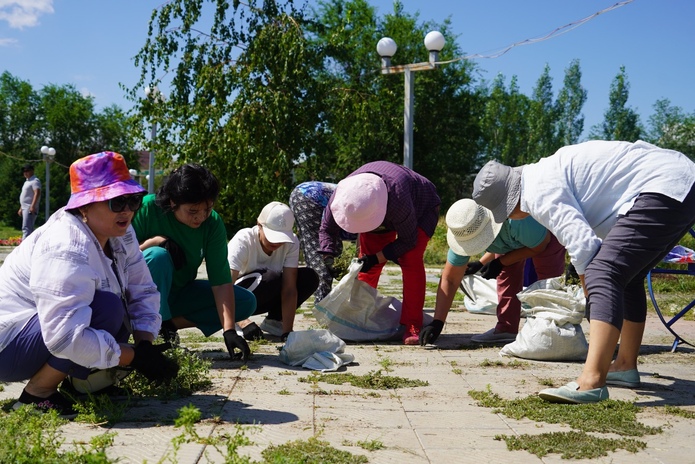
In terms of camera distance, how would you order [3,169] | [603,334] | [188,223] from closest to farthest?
[603,334] → [188,223] → [3,169]

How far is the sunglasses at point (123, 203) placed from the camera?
350 cm

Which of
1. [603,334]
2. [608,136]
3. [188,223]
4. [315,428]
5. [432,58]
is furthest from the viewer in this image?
[608,136]

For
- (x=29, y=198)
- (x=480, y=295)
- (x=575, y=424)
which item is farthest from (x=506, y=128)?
(x=575, y=424)

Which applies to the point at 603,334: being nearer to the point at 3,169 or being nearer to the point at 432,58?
the point at 432,58

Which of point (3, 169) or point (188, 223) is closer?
point (188, 223)

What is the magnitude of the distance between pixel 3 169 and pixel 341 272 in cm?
4094

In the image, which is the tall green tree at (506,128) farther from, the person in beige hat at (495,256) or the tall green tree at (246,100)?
the person in beige hat at (495,256)

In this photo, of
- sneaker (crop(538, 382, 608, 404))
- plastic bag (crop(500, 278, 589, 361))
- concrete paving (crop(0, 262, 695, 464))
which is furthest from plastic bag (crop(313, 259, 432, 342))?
sneaker (crop(538, 382, 608, 404))

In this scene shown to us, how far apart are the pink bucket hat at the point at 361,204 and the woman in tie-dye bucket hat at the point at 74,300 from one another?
2153 millimetres

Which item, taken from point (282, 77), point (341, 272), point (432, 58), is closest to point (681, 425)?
point (341, 272)

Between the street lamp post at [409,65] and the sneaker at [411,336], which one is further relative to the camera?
the street lamp post at [409,65]

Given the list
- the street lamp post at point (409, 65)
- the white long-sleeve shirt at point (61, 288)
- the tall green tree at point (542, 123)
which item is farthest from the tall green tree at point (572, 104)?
the white long-sleeve shirt at point (61, 288)

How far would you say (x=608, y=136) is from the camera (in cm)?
5541

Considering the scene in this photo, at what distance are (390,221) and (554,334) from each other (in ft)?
4.88
